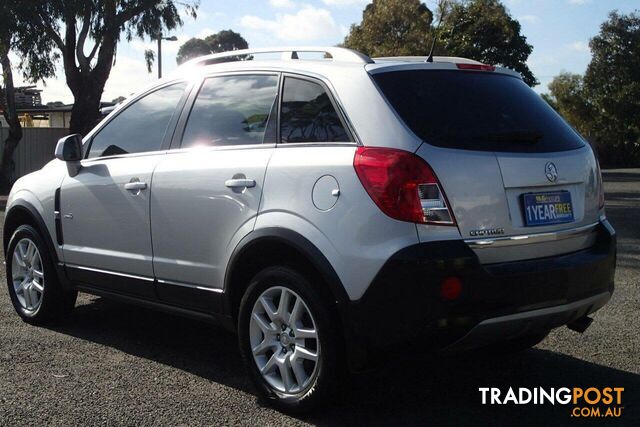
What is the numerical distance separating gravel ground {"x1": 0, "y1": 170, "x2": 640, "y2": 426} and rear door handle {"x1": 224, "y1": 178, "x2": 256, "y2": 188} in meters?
1.16

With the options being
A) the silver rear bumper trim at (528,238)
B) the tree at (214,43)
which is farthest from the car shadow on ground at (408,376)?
the tree at (214,43)

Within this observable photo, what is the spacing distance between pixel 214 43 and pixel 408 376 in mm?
92658

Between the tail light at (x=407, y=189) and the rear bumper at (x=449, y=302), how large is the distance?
0.15m

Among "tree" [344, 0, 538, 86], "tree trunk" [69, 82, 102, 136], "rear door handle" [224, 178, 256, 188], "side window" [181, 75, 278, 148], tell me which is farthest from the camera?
"tree" [344, 0, 538, 86]

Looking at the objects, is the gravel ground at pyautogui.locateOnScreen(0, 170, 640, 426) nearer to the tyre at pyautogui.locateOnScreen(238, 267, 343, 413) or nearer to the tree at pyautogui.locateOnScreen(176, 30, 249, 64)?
the tyre at pyautogui.locateOnScreen(238, 267, 343, 413)

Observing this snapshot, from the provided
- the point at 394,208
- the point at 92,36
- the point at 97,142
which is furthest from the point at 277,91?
the point at 92,36

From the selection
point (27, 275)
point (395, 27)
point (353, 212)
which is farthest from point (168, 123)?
point (395, 27)

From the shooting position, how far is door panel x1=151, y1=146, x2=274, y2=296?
4652 mm

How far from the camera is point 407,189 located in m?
3.98

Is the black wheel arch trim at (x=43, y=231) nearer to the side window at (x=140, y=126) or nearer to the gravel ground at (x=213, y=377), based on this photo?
the gravel ground at (x=213, y=377)

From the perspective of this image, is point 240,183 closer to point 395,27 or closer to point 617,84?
point 395,27

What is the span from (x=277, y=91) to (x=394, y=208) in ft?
4.05

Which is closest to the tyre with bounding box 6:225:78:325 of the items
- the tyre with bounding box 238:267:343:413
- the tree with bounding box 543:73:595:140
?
the tyre with bounding box 238:267:343:413

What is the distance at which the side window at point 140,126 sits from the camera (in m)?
5.48
